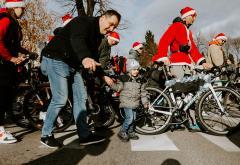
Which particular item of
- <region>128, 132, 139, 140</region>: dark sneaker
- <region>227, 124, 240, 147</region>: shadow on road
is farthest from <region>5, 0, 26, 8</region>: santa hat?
<region>227, 124, 240, 147</region>: shadow on road

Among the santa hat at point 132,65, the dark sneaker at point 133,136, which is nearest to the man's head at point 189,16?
the santa hat at point 132,65

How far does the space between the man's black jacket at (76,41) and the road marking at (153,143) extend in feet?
4.56

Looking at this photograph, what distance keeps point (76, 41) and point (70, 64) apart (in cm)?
54

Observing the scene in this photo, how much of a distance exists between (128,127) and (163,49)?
1449 mm

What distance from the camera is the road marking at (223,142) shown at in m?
4.05

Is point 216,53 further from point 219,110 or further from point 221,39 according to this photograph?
point 219,110

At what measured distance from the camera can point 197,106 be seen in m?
4.78

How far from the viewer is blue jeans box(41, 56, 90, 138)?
156 inches

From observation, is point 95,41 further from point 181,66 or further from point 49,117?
point 181,66

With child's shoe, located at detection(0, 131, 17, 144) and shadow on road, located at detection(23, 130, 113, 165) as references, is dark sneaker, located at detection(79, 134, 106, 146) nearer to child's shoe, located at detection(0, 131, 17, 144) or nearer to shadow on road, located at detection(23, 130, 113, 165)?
shadow on road, located at detection(23, 130, 113, 165)

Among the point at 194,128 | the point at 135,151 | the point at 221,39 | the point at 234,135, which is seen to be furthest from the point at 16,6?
the point at 221,39

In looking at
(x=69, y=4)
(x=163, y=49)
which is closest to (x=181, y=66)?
(x=163, y=49)

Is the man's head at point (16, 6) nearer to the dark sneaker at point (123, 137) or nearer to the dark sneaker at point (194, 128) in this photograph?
the dark sneaker at point (123, 137)

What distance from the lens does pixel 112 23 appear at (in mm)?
3795
